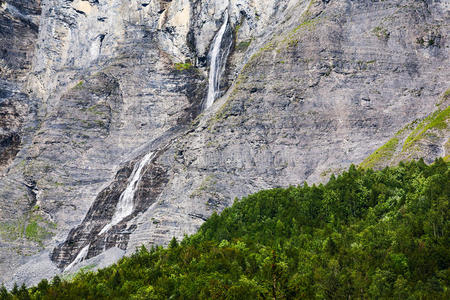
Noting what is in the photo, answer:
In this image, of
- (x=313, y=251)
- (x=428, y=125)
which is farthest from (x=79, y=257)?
(x=428, y=125)

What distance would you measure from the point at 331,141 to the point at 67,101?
64.9 metres

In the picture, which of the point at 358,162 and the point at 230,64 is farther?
the point at 230,64

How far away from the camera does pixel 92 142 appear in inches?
4742

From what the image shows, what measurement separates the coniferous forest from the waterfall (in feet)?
140

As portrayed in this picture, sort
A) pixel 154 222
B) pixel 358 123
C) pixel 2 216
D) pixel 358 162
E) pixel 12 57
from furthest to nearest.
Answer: pixel 12 57, pixel 2 216, pixel 358 123, pixel 358 162, pixel 154 222

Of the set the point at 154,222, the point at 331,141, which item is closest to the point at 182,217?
the point at 154,222

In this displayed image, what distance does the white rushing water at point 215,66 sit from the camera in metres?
121

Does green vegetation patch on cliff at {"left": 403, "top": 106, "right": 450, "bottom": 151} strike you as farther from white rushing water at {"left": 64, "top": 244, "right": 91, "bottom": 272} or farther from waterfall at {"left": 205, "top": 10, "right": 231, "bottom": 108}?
white rushing water at {"left": 64, "top": 244, "right": 91, "bottom": 272}

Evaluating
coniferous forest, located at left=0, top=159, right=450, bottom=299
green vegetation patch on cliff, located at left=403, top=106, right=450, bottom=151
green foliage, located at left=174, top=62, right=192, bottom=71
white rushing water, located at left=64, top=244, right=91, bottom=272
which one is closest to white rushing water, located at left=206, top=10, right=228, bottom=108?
green foliage, located at left=174, top=62, right=192, bottom=71

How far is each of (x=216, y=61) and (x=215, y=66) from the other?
1.37 metres

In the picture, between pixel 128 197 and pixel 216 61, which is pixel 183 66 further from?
pixel 128 197

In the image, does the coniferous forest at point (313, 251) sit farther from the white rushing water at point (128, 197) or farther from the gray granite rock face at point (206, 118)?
the white rushing water at point (128, 197)

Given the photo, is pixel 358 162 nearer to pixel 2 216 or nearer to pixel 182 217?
pixel 182 217

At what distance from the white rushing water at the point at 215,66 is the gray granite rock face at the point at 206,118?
2.23 meters
